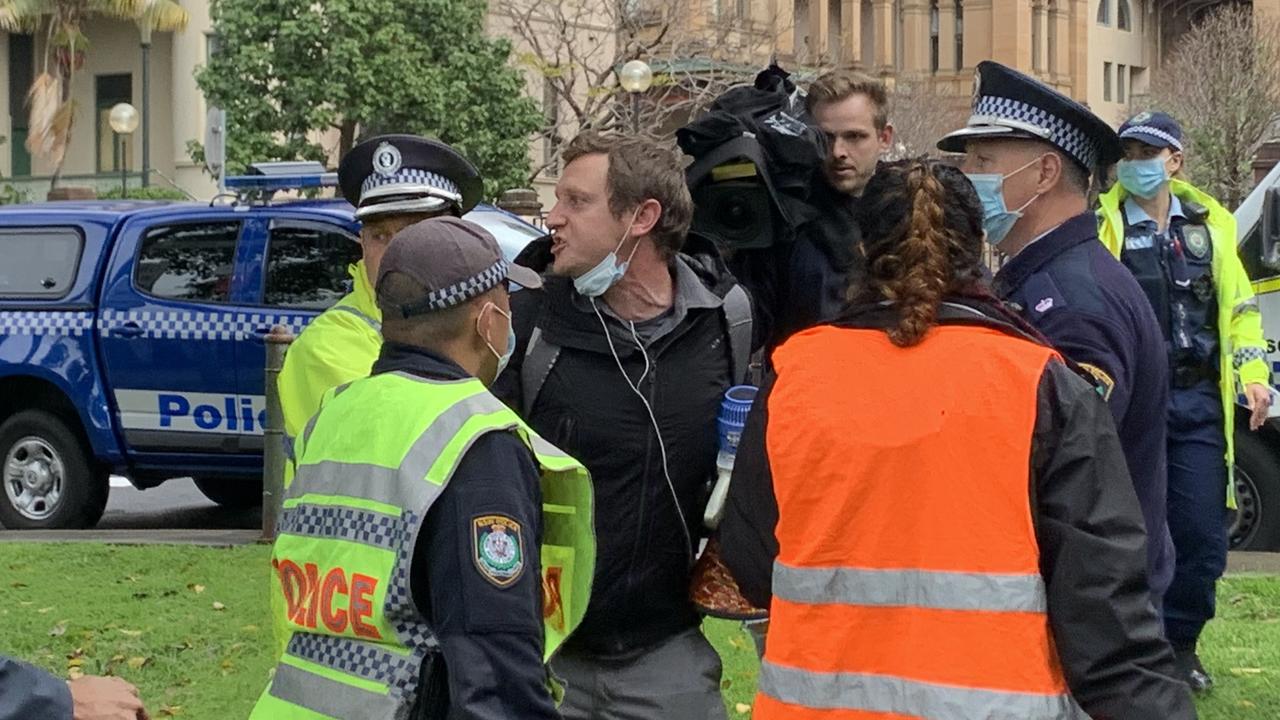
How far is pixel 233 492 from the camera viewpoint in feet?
44.5

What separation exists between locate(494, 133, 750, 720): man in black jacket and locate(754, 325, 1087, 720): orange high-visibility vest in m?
0.85

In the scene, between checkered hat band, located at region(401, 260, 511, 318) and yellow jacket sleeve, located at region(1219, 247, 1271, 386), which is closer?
checkered hat band, located at region(401, 260, 511, 318)

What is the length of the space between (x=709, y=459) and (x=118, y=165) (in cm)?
4064

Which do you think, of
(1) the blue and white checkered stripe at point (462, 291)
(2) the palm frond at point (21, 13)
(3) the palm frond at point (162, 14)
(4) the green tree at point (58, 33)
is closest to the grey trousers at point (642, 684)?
(1) the blue and white checkered stripe at point (462, 291)

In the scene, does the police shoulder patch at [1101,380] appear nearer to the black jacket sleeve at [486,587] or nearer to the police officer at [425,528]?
the police officer at [425,528]

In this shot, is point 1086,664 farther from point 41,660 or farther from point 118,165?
point 118,165

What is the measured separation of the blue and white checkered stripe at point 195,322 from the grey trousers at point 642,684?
750 centimetres

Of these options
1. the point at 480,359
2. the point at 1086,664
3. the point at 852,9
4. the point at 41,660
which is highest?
the point at 852,9

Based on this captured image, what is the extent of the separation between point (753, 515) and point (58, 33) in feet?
Answer: 130

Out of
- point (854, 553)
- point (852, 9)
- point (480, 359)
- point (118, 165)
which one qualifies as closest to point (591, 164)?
point (480, 359)

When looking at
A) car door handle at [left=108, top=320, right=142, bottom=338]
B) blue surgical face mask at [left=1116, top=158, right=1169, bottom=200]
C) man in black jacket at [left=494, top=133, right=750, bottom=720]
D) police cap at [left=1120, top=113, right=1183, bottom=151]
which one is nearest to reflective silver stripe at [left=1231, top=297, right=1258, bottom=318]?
blue surgical face mask at [left=1116, top=158, right=1169, bottom=200]

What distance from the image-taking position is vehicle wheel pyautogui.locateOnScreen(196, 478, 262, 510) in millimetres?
13305

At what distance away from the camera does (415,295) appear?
3.38 meters

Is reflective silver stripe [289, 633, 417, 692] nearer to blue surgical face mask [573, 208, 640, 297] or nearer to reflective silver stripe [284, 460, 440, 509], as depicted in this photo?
reflective silver stripe [284, 460, 440, 509]
